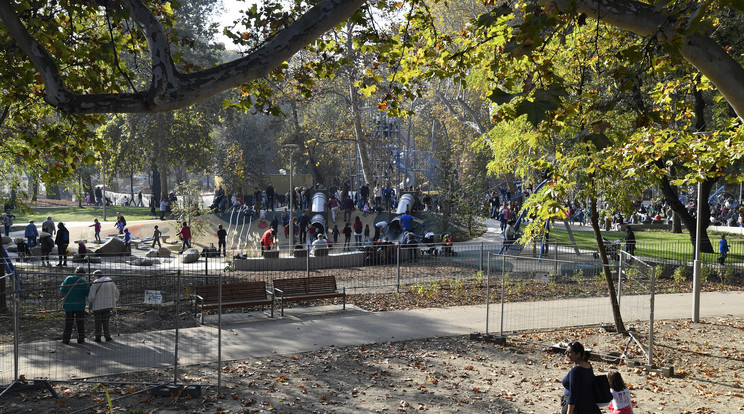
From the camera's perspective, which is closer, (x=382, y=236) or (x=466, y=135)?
(x=382, y=236)

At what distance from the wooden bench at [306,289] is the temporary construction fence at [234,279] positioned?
61.8 inches

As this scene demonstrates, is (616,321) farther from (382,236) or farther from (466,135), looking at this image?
(466,135)

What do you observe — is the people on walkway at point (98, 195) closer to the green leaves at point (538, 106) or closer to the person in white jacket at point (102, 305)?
the person in white jacket at point (102, 305)

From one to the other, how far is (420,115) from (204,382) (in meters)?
57.1

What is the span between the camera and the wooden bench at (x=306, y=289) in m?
14.4

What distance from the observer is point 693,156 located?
1027 centimetres

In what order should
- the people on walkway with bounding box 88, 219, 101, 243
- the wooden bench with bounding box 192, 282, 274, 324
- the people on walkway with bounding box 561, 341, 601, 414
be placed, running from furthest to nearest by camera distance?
the people on walkway with bounding box 88, 219, 101, 243 < the wooden bench with bounding box 192, 282, 274, 324 < the people on walkway with bounding box 561, 341, 601, 414

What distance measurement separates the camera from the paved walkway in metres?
10.0

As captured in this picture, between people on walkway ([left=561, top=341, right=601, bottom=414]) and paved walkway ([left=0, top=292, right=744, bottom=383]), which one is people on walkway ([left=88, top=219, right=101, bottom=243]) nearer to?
paved walkway ([left=0, top=292, right=744, bottom=383])

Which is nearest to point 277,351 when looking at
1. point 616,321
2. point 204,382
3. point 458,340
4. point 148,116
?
point 204,382

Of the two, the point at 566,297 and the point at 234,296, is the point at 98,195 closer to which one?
the point at 234,296

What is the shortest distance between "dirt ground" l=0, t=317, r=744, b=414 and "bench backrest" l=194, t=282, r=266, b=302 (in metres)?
3.39

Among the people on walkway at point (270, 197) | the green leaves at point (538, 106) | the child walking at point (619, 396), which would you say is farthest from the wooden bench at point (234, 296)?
the people on walkway at point (270, 197)

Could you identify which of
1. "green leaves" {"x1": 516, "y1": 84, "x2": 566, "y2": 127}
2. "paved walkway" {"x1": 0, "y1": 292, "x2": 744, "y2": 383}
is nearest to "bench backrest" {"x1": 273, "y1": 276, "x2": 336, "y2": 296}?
"paved walkway" {"x1": 0, "y1": 292, "x2": 744, "y2": 383}
